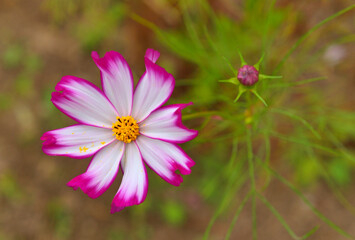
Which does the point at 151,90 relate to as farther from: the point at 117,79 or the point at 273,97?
the point at 273,97

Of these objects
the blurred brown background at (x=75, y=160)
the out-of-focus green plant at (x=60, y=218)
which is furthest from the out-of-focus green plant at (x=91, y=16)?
the out-of-focus green plant at (x=60, y=218)

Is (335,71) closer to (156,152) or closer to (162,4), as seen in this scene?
(162,4)

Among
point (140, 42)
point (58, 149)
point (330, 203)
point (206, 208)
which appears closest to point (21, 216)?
point (206, 208)

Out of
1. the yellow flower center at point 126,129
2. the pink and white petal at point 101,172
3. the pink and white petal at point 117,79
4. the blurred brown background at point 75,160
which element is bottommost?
the pink and white petal at point 101,172

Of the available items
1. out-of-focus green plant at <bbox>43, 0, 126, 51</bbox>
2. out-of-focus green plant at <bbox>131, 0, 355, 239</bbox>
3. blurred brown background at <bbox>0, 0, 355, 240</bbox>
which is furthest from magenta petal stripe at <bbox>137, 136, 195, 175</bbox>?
out-of-focus green plant at <bbox>43, 0, 126, 51</bbox>

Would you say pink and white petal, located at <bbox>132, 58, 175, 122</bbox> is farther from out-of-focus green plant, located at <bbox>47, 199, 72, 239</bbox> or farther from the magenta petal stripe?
out-of-focus green plant, located at <bbox>47, 199, 72, 239</bbox>

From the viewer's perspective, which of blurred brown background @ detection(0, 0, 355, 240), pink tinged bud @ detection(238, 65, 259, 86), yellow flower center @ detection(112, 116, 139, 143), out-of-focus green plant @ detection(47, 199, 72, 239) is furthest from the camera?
out-of-focus green plant @ detection(47, 199, 72, 239)

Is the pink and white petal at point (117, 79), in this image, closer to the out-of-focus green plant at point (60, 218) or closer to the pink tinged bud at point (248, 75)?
the pink tinged bud at point (248, 75)
